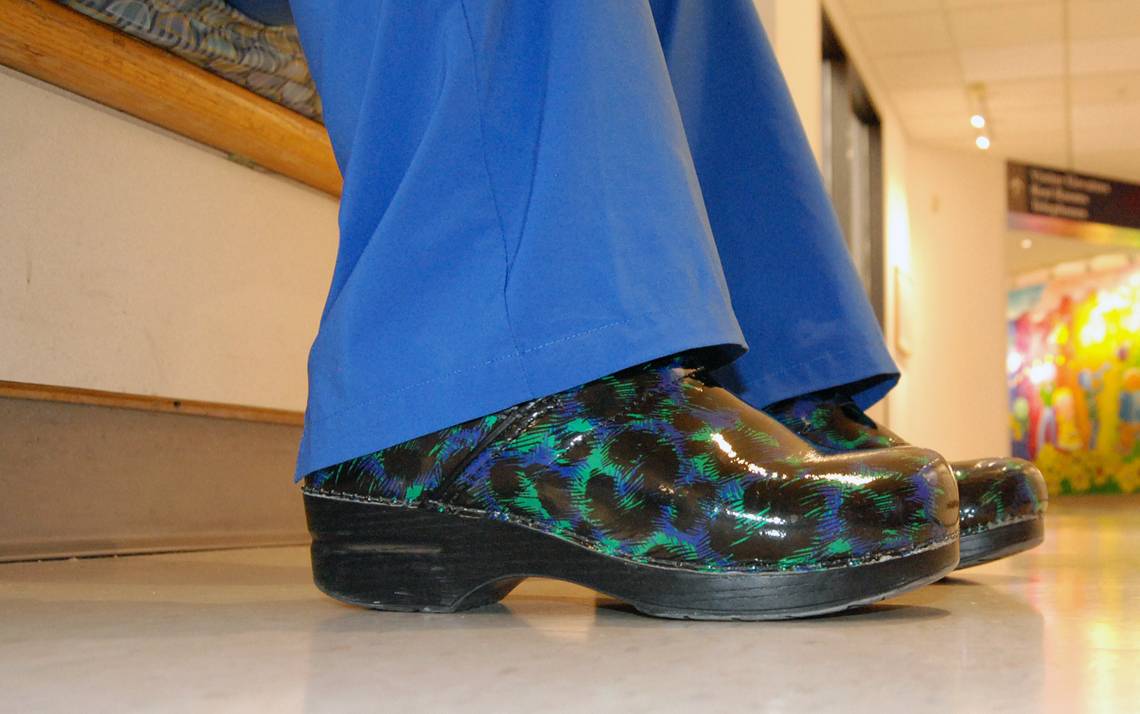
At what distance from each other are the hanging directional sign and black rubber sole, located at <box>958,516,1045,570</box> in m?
7.68

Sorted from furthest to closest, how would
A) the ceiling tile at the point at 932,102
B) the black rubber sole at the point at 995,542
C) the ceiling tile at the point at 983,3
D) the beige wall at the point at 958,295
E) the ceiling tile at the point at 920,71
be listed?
the beige wall at the point at 958,295, the ceiling tile at the point at 932,102, the ceiling tile at the point at 920,71, the ceiling tile at the point at 983,3, the black rubber sole at the point at 995,542

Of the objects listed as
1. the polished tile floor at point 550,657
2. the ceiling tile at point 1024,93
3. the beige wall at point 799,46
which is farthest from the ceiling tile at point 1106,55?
the polished tile floor at point 550,657

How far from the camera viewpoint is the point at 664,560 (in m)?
0.66

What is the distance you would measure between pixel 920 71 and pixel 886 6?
898mm

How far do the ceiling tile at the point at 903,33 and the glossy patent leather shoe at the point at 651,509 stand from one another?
545 cm

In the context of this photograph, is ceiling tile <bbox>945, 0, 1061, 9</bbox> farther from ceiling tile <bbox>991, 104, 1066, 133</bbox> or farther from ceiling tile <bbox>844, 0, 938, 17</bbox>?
ceiling tile <bbox>991, 104, 1066, 133</bbox>

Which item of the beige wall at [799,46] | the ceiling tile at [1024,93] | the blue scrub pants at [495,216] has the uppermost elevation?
the ceiling tile at [1024,93]

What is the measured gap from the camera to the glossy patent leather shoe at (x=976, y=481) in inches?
37.8

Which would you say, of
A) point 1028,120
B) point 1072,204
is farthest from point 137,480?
point 1072,204

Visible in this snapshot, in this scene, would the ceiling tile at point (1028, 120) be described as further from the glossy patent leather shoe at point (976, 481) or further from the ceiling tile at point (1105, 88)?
the glossy patent leather shoe at point (976, 481)

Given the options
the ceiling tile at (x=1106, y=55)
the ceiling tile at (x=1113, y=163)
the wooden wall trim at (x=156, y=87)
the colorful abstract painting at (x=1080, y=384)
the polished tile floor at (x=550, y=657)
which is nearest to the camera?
the polished tile floor at (x=550, y=657)

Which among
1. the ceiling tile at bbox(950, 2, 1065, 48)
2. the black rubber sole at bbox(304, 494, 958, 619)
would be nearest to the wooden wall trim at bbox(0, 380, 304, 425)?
the black rubber sole at bbox(304, 494, 958, 619)

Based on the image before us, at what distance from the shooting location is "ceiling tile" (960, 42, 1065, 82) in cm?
600

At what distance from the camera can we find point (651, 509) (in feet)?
2.19
